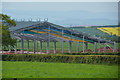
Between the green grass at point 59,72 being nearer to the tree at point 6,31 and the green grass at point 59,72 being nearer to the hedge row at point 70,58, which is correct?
the hedge row at point 70,58

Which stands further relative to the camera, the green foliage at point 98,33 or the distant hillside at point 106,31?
the distant hillside at point 106,31

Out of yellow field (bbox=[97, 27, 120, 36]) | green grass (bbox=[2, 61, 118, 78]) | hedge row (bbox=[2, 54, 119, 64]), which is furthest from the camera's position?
yellow field (bbox=[97, 27, 120, 36])

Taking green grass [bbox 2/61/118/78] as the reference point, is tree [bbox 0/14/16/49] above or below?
above

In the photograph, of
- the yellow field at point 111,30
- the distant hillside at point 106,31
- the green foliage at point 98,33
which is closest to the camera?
the green foliage at point 98,33

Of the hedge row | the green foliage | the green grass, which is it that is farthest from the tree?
the green foliage

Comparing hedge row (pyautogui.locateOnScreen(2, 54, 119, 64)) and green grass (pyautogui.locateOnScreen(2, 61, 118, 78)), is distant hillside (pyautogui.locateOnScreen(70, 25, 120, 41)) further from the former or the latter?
green grass (pyautogui.locateOnScreen(2, 61, 118, 78))

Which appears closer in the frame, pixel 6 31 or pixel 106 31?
pixel 6 31

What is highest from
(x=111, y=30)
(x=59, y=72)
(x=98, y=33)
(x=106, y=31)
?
(x=111, y=30)

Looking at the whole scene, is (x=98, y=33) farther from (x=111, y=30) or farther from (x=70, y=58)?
(x=70, y=58)

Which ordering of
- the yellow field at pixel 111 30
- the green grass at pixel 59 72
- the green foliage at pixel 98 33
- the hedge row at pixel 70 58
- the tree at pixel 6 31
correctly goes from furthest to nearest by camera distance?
the yellow field at pixel 111 30
the green foliage at pixel 98 33
the tree at pixel 6 31
the hedge row at pixel 70 58
the green grass at pixel 59 72

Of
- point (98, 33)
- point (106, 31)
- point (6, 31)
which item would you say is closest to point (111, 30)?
point (106, 31)

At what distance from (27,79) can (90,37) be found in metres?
20.1

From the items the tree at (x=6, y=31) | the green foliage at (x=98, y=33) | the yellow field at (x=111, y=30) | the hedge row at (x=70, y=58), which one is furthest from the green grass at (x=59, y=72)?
the yellow field at (x=111, y=30)

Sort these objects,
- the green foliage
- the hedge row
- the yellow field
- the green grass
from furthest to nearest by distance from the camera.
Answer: the yellow field → the green foliage → the hedge row → the green grass
